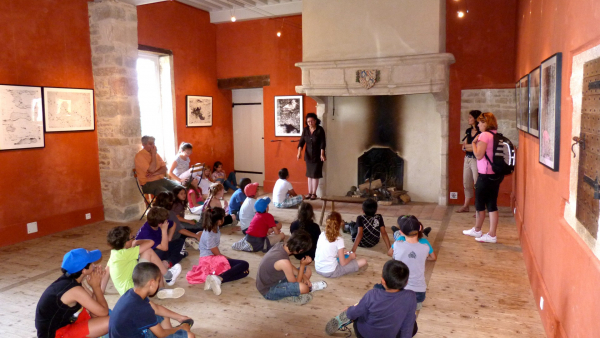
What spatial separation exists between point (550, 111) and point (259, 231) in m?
3.45

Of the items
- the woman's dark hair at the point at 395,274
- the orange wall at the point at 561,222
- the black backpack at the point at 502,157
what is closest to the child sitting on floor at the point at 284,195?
the black backpack at the point at 502,157

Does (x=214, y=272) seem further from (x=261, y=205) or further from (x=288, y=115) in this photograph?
(x=288, y=115)

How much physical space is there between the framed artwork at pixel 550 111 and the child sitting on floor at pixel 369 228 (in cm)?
206

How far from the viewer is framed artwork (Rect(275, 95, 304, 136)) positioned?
365 inches

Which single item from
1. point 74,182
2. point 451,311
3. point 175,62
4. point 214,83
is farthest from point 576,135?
point 214,83

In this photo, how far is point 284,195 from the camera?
7738 millimetres

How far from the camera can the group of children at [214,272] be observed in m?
2.81

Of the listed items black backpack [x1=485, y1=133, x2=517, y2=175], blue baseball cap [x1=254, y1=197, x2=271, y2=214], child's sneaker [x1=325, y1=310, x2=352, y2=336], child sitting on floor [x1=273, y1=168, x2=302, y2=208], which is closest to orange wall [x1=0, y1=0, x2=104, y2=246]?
child sitting on floor [x1=273, y1=168, x2=302, y2=208]

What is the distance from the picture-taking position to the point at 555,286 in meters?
3.22

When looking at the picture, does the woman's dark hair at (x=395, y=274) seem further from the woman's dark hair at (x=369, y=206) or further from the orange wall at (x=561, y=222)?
the woman's dark hair at (x=369, y=206)

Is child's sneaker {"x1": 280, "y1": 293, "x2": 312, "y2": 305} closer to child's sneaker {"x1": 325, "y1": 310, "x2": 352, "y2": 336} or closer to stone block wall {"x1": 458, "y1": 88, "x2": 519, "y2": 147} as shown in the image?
child's sneaker {"x1": 325, "y1": 310, "x2": 352, "y2": 336}

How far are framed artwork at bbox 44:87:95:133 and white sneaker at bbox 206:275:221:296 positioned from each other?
385 centimetres

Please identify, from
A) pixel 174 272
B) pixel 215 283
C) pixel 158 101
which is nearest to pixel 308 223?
pixel 215 283

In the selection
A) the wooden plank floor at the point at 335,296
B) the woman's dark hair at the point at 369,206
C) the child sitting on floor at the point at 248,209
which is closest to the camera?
the wooden plank floor at the point at 335,296
